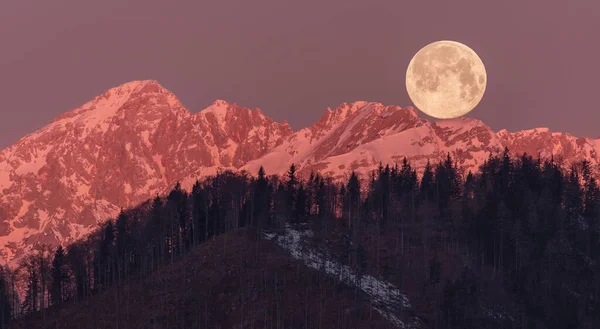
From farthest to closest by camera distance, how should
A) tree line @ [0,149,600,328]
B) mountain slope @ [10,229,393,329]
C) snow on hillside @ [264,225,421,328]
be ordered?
tree line @ [0,149,600,328] < snow on hillside @ [264,225,421,328] < mountain slope @ [10,229,393,329]

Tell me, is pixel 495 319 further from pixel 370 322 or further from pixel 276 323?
pixel 276 323

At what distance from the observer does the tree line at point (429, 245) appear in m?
153

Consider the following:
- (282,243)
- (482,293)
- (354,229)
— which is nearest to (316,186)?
(354,229)

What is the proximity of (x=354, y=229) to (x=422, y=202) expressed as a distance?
21607 mm

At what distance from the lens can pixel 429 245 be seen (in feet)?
577

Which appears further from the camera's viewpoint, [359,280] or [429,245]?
[429,245]

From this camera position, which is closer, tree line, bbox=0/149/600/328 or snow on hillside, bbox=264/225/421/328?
snow on hillside, bbox=264/225/421/328

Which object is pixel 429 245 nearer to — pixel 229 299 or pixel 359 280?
pixel 359 280

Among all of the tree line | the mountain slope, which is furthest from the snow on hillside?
the tree line

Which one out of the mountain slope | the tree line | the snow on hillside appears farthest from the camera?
the tree line

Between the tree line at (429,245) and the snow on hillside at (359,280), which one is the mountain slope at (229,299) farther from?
the tree line at (429,245)

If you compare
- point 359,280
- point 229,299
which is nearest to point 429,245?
point 359,280

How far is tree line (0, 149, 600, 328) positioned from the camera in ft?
503

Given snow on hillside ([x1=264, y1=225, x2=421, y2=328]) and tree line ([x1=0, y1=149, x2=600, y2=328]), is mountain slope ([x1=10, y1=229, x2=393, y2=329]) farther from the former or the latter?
tree line ([x1=0, y1=149, x2=600, y2=328])
